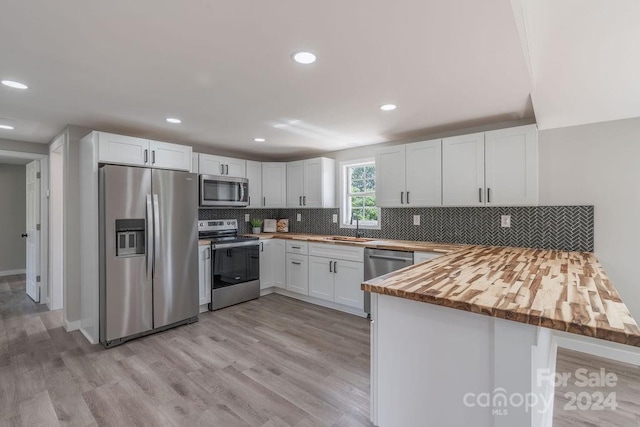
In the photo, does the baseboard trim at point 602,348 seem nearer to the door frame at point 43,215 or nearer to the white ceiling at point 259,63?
the white ceiling at point 259,63

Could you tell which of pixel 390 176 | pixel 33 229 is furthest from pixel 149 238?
pixel 33 229

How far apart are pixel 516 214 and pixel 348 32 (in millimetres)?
2681

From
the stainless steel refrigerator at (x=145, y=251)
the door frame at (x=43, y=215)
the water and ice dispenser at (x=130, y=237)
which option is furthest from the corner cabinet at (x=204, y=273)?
the door frame at (x=43, y=215)

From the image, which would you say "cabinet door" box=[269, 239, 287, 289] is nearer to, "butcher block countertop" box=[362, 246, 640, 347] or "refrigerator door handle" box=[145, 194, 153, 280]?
"refrigerator door handle" box=[145, 194, 153, 280]

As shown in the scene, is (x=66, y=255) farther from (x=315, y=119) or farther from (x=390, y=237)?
(x=390, y=237)

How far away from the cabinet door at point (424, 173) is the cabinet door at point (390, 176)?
3.0 inches

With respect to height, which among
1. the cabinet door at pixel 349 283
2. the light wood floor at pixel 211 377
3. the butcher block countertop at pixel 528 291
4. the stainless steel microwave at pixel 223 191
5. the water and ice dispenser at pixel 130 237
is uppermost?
the stainless steel microwave at pixel 223 191

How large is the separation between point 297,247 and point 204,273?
1.30m

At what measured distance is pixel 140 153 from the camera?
10.8 feet

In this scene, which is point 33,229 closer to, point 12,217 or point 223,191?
point 12,217

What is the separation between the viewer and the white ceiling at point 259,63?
144 cm

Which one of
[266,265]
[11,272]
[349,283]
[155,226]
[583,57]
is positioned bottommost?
[11,272]

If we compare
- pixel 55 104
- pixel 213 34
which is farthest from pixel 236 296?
pixel 213 34

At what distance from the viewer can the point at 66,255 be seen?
3.34 metres
